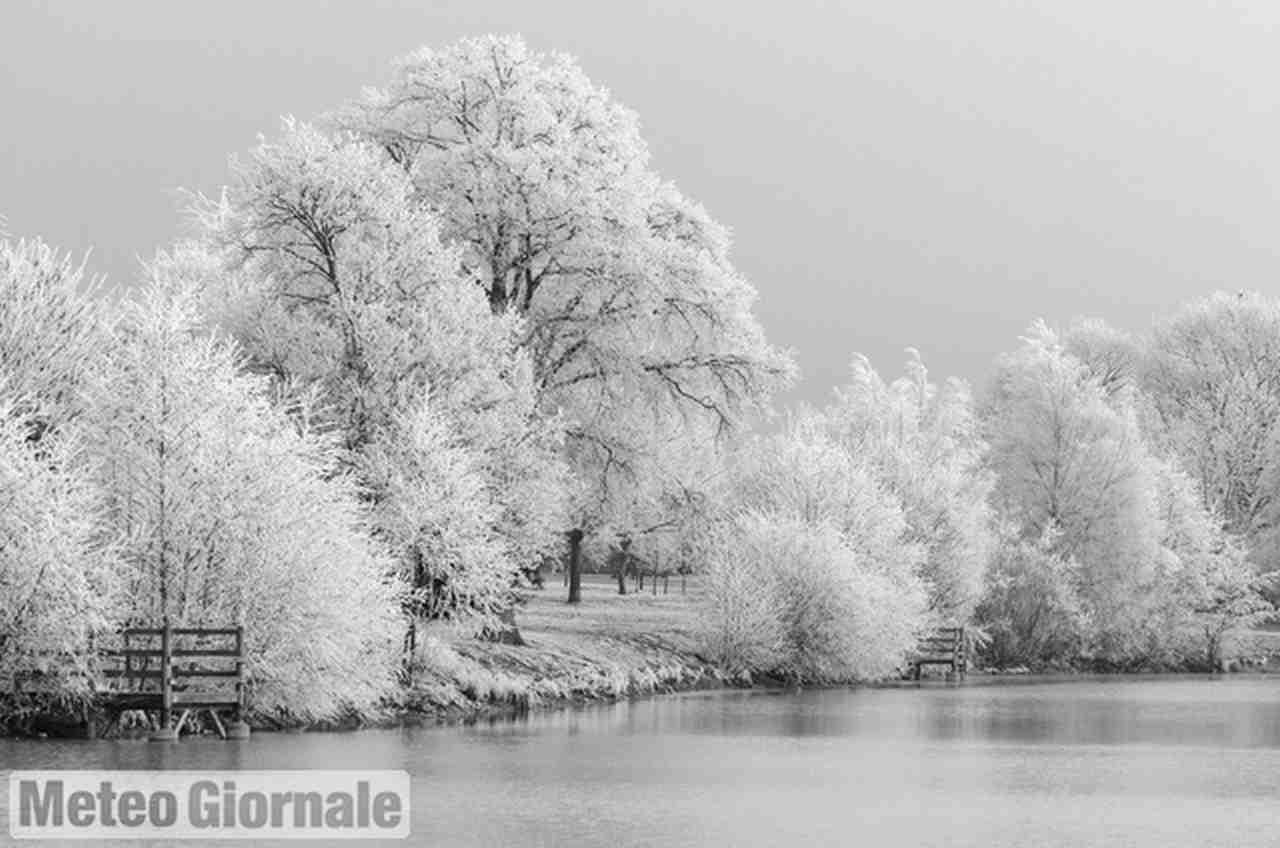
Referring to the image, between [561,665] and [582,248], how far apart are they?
9.81 m

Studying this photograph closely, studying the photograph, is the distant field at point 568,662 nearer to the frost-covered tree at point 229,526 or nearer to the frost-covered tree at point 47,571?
the frost-covered tree at point 229,526

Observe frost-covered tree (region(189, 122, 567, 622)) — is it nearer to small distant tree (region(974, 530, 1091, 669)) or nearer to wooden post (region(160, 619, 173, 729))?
wooden post (region(160, 619, 173, 729))

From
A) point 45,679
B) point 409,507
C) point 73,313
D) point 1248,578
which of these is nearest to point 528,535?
Result: point 409,507

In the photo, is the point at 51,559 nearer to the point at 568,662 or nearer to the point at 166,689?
the point at 166,689

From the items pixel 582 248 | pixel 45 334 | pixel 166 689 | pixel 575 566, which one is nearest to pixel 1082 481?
pixel 575 566

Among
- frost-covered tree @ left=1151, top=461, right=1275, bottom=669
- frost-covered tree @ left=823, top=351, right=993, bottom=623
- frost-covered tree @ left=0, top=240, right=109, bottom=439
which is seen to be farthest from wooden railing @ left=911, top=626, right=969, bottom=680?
frost-covered tree @ left=0, top=240, right=109, bottom=439

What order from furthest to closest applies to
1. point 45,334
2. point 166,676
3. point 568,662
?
point 568,662, point 45,334, point 166,676

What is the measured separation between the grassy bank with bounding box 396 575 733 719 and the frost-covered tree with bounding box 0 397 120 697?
866cm

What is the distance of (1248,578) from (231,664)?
48.4 meters

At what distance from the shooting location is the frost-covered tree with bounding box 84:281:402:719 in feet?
115

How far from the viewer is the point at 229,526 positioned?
115ft

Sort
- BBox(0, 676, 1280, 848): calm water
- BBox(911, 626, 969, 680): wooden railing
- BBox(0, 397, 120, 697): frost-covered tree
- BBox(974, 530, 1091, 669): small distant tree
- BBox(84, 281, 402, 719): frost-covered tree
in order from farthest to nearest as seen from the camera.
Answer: BBox(974, 530, 1091, 669): small distant tree → BBox(911, 626, 969, 680): wooden railing → BBox(84, 281, 402, 719): frost-covered tree → BBox(0, 397, 120, 697): frost-covered tree → BBox(0, 676, 1280, 848): calm water

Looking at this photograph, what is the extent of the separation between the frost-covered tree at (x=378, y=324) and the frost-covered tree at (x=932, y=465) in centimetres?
2011

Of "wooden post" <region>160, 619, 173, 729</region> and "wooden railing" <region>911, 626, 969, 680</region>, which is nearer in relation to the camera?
"wooden post" <region>160, 619, 173, 729</region>
